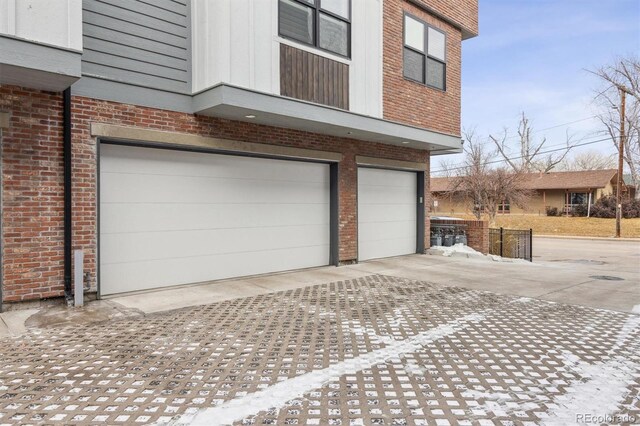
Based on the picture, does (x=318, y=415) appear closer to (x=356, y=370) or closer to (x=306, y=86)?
(x=356, y=370)

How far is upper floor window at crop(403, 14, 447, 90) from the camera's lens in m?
10.8

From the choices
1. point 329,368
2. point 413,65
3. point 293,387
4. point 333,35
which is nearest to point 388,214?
point 413,65

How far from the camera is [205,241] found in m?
7.85

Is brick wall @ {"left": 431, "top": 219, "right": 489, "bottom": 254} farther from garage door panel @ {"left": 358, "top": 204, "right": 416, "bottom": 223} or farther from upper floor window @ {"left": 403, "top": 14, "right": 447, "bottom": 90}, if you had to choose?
upper floor window @ {"left": 403, "top": 14, "right": 447, "bottom": 90}

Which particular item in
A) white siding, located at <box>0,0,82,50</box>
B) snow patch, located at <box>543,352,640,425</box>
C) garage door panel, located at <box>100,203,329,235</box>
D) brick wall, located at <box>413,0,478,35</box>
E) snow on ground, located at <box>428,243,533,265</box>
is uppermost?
brick wall, located at <box>413,0,478,35</box>

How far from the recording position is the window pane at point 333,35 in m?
8.41

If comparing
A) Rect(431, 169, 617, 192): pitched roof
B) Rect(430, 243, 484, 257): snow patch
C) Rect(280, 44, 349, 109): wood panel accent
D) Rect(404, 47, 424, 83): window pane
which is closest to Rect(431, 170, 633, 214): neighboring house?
Rect(431, 169, 617, 192): pitched roof

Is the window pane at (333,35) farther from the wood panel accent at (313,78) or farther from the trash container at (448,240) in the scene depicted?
the trash container at (448,240)

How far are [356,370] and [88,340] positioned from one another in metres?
2.98

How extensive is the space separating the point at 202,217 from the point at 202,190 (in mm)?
498

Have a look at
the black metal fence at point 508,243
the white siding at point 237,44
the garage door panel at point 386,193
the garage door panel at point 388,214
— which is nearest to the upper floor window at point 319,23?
the white siding at point 237,44

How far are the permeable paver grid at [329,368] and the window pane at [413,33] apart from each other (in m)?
7.47

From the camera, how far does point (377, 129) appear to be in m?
9.30

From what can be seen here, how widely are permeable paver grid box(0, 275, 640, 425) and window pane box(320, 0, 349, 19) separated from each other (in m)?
5.99
